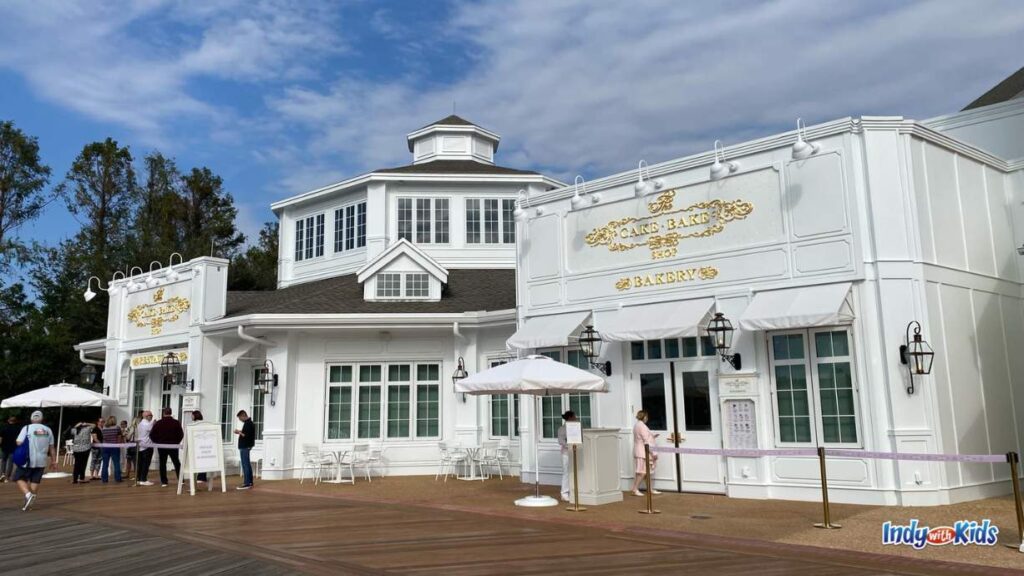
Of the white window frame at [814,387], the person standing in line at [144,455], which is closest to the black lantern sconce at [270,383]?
the person standing in line at [144,455]

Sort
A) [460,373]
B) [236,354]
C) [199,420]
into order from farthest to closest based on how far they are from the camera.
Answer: [236,354] → [460,373] → [199,420]

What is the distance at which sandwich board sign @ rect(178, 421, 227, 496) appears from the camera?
15031 millimetres

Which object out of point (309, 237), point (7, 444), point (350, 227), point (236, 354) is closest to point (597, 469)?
point (236, 354)

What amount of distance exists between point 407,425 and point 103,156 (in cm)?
3058

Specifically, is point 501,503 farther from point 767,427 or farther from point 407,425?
point 407,425

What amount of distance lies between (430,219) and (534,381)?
12240 millimetres

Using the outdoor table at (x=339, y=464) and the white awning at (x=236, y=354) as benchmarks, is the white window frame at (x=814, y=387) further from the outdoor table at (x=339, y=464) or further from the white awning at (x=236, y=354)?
the white awning at (x=236, y=354)

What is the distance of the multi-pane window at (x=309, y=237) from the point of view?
80.3ft

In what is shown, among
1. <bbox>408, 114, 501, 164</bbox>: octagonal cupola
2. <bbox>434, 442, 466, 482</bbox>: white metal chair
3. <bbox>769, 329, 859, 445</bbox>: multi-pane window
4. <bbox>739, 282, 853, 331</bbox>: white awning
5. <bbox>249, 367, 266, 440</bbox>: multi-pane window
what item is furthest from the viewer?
<bbox>408, 114, 501, 164</bbox>: octagonal cupola

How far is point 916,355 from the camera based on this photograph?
1096cm

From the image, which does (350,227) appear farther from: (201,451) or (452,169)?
(201,451)

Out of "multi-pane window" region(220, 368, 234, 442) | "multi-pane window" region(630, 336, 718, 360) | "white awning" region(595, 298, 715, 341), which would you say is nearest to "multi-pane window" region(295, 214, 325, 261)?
"multi-pane window" region(220, 368, 234, 442)

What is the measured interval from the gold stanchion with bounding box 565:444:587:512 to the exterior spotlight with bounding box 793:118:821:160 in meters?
5.64

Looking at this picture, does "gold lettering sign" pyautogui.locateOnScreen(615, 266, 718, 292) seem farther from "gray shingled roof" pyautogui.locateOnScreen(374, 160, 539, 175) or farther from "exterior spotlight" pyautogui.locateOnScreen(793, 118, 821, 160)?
"gray shingled roof" pyautogui.locateOnScreen(374, 160, 539, 175)
